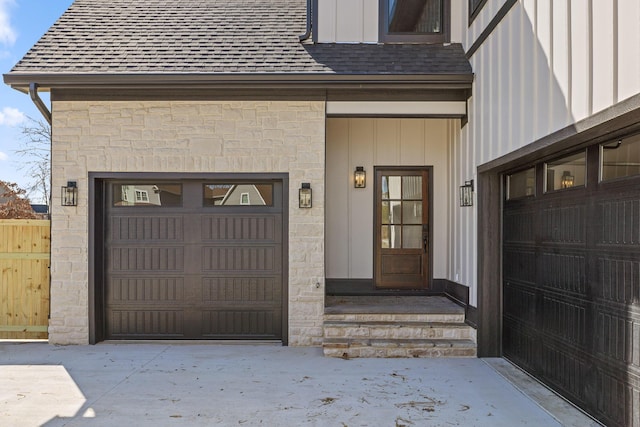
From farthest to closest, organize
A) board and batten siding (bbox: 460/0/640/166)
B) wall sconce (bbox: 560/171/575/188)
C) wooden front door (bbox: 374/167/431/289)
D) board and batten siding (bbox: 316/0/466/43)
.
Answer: wooden front door (bbox: 374/167/431/289) < board and batten siding (bbox: 316/0/466/43) < wall sconce (bbox: 560/171/575/188) < board and batten siding (bbox: 460/0/640/166)

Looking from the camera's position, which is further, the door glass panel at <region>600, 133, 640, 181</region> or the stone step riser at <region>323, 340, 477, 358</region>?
the stone step riser at <region>323, 340, 477, 358</region>

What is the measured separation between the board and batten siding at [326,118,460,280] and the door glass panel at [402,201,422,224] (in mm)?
406

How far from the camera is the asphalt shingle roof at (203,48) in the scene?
569cm

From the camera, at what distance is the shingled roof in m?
5.61

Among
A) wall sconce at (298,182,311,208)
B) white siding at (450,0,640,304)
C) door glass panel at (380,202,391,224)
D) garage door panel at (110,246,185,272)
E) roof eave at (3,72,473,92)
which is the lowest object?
garage door panel at (110,246,185,272)

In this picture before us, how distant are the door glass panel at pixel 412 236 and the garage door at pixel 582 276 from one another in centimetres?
219

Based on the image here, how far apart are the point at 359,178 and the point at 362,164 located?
261 mm

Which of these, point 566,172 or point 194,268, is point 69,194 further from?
point 566,172

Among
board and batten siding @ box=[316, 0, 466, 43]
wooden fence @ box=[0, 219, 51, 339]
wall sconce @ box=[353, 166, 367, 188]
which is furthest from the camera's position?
wall sconce @ box=[353, 166, 367, 188]

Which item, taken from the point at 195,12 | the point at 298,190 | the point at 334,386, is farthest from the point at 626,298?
the point at 195,12

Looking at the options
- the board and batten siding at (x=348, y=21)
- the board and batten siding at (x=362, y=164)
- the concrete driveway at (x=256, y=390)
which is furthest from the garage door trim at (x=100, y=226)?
the board and batten siding at (x=348, y=21)

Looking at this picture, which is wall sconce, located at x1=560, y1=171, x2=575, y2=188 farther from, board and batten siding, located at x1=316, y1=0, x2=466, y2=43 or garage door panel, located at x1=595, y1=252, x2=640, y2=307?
board and batten siding, located at x1=316, y1=0, x2=466, y2=43

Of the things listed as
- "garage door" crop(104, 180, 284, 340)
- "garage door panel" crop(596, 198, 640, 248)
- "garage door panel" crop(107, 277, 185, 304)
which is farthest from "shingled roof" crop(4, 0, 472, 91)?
"garage door panel" crop(596, 198, 640, 248)

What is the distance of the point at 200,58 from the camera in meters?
5.85
